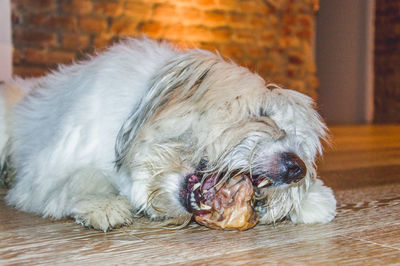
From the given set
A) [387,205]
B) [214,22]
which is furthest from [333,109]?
[387,205]

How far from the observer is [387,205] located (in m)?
1.98

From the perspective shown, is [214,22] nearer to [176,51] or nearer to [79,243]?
[176,51]

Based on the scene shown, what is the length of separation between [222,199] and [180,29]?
4582 mm

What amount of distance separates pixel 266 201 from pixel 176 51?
706 mm

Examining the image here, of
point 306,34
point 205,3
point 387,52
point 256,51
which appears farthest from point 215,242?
point 387,52

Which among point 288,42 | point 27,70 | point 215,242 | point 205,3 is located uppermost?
point 205,3

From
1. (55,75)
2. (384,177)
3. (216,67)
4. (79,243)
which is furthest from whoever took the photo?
(384,177)

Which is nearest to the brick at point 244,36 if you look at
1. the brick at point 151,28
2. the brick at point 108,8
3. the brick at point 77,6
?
the brick at point 151,28

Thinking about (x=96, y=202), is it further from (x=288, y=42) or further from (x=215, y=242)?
(x=288, y=42)

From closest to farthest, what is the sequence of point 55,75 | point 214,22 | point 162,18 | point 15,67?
point 55,75 → point 15,67 → point 162,18 → point 214,22

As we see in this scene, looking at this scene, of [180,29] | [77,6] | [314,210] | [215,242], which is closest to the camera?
[215,242]

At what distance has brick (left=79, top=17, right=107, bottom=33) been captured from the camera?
5.44m

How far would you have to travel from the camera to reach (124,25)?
571 centimetres

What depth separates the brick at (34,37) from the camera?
508cm
